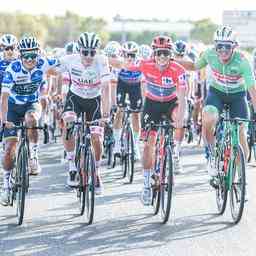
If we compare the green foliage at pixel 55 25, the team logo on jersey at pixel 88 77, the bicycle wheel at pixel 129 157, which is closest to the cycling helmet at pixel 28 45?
the team logo on jersey at pixel 88 77

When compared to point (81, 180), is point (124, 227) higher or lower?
lower

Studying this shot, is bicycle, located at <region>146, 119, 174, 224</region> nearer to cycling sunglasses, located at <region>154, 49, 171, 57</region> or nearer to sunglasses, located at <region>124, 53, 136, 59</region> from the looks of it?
cycling sunglasses, located at <region>154, 49, 171, 57</region>

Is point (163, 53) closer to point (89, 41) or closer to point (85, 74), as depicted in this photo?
point (89, 41)

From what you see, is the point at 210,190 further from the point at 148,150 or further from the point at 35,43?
the point at 35,43

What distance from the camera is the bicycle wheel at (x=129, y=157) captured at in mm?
12680

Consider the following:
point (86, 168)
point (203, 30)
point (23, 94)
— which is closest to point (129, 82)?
point (23, 94)

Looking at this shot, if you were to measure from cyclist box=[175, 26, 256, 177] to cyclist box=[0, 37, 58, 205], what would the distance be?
1.93 m

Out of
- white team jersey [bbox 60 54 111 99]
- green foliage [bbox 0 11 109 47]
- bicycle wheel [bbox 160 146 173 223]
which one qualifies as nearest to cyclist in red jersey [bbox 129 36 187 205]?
bicycle wheel [bbox 160 146 173 223]

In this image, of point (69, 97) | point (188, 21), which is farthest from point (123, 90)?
point (188, 21)

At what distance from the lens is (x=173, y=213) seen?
396 inches

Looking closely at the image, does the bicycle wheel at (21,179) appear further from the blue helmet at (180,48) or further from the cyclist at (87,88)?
the blue helmet at (180,48)

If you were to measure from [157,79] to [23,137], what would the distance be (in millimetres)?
1868

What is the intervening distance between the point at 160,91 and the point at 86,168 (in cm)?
163

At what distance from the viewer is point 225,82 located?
10219 mm
